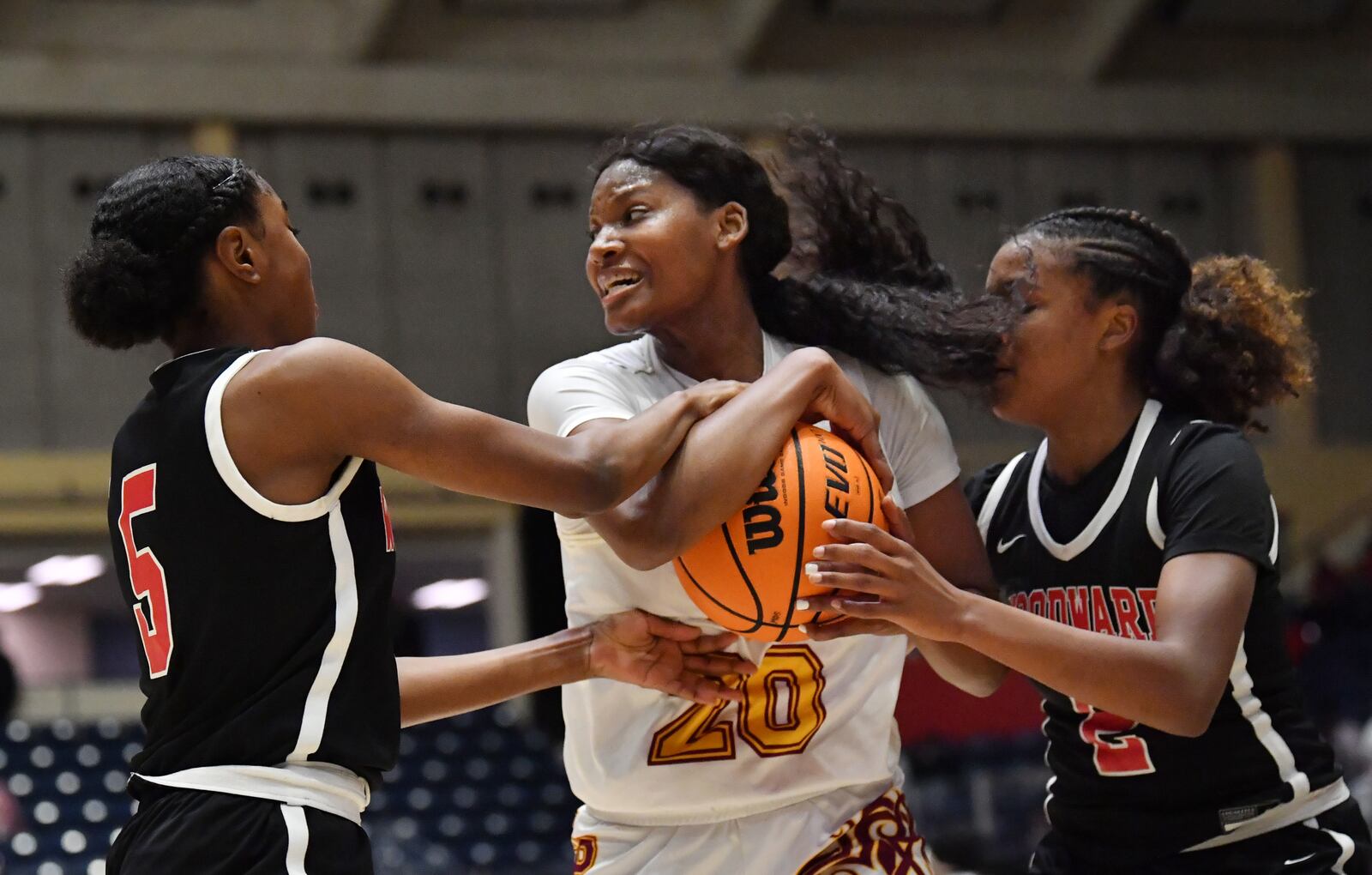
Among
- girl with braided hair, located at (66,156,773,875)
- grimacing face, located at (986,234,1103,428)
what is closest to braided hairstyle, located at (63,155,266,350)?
girl with braided hair, located at (66,156,773,875)

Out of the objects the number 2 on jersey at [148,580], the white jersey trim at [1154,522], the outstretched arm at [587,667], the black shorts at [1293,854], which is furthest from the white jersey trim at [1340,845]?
the number 2 on jersey at [148,580]

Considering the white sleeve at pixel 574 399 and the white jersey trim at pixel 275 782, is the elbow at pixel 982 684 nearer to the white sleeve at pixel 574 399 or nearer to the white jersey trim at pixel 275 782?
the white sleeve at pixel 574 399

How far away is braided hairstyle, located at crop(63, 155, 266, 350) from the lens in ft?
8.27

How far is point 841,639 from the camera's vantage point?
10.1 ft

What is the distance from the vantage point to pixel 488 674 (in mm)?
3109

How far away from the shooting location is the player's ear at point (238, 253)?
2.55 metres

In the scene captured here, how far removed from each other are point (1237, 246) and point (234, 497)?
49.6 feet

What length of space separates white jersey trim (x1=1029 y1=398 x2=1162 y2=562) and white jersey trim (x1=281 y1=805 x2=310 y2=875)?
1622mm

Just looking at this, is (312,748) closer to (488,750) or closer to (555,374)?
(555,374)

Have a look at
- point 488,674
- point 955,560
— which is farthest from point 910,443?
point 488,674

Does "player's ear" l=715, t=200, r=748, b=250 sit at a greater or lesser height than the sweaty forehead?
lesser

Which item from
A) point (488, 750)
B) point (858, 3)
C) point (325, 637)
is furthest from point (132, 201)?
point (858, 3)

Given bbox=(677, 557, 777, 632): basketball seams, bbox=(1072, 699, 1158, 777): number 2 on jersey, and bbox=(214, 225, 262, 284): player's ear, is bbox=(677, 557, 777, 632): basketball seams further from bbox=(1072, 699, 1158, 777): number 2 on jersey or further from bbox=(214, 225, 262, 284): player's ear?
bbox=(214, 225, 262, 284): player's ear

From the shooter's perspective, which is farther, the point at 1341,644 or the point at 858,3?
the point at 858,3
